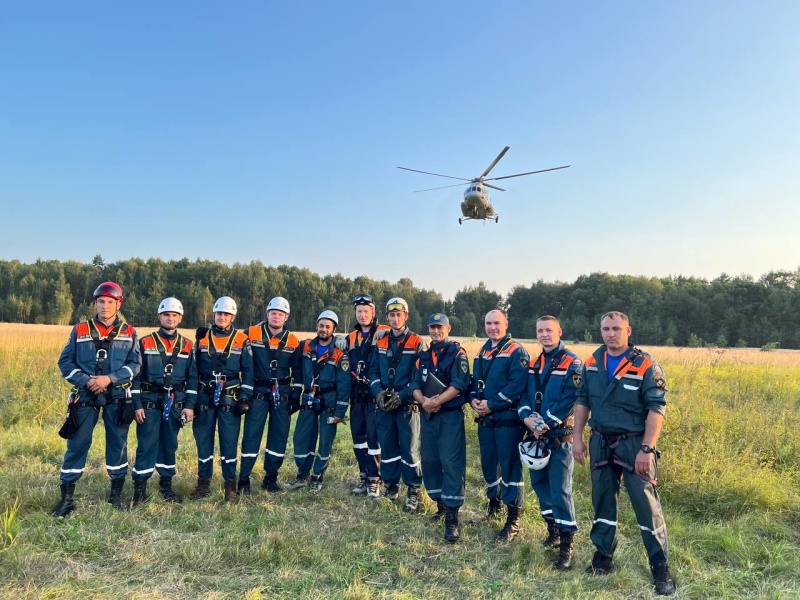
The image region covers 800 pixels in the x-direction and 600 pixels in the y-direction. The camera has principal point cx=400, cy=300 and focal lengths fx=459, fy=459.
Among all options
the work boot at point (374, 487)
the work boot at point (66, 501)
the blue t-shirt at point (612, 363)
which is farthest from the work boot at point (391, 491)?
the work boot at point (66, 501)

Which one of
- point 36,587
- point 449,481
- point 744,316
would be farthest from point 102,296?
point 744,316

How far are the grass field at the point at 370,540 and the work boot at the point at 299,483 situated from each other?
32cm

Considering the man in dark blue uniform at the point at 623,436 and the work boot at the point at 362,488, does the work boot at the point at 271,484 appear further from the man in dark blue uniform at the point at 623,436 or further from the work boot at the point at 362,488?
the man in dark blue uniform at the point at 623,436

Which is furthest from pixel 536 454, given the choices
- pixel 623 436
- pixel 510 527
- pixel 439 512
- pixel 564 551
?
pixel 439 512

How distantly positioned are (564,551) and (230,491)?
4.19m

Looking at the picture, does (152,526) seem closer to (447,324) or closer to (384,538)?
(384,538)

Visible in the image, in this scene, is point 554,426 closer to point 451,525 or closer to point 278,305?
point 451,525

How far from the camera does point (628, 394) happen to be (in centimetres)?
430

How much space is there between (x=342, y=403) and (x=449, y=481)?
195 cm

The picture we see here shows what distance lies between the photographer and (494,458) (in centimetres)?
564

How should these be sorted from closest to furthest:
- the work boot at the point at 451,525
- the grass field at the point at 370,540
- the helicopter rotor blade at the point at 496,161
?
the grass field at the point at 370,540 < the work boot at the point at 451,525 < the helicopter rotor blade at the point at 496,161

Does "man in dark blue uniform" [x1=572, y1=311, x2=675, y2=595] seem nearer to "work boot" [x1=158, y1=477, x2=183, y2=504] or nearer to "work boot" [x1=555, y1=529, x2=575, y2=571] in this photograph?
"work boot" [x1=555, y1=529, x2=575, y2=571]

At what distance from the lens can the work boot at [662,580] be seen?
421cm

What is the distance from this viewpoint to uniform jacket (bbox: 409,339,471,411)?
5535mm
